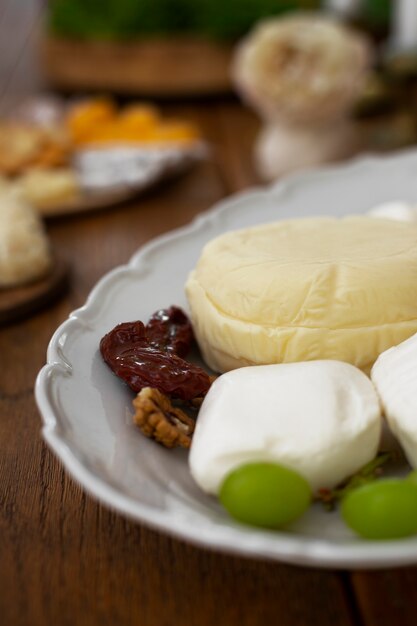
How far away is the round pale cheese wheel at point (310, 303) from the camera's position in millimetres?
713

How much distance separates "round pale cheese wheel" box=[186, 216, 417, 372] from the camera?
0.71m

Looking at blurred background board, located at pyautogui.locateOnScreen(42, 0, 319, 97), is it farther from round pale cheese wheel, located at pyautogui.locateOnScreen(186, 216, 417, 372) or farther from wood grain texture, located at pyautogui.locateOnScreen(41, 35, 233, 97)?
round pale cheese wheel, located at pyautogui.locateOnScreen(186, 216, 417, 372)

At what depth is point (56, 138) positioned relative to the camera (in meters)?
1.57

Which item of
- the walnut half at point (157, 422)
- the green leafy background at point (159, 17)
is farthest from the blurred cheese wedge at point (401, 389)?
the green leafy background at point (159, 17)

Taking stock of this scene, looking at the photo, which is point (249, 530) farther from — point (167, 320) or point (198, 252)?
point (198, 252)

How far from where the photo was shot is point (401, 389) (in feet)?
2.04

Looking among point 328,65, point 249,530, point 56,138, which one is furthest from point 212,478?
point 56,138

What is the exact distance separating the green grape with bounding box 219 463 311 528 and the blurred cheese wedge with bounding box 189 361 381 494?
0.06 feet

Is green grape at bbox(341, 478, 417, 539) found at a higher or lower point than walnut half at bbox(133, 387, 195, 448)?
lower

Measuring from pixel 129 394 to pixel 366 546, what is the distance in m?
0.26

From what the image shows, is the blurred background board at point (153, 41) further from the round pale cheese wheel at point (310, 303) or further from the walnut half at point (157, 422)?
the walnut half at point (157, 422)

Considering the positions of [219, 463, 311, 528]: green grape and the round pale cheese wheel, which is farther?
the round pale cheese wheel

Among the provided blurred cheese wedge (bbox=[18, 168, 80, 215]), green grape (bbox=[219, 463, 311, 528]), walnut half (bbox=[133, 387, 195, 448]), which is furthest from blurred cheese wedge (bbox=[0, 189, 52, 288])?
green grape (bbox=[219, 463, 311, 528])

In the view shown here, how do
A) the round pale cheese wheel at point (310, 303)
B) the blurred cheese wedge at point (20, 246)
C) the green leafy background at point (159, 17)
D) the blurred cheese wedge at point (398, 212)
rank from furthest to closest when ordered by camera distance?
the green leafy background at point (159, 17), the blurred cheese wedge at point (20, 246), the blurred cheese wedge at point (398, 212), the round pale cheese wheel at point (310, 303)
